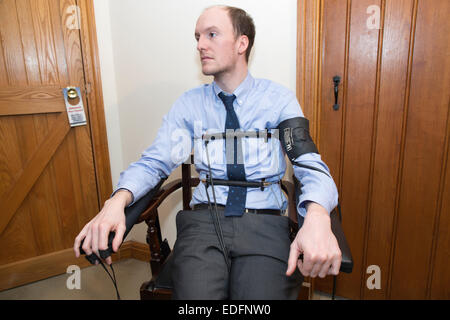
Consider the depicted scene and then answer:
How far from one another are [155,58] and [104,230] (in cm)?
133

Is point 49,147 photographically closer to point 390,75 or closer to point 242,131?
point 242,131

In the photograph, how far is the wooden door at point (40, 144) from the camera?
1812 mm

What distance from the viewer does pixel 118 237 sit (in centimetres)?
90

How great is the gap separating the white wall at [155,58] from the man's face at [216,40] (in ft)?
1.40

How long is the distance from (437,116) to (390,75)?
28 cm

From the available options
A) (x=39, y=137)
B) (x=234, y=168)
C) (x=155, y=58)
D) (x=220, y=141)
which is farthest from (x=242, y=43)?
(x=39, y=137)

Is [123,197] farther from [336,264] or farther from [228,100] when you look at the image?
[336,264]

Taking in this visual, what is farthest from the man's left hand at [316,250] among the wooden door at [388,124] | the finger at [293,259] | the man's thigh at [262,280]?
the wooden door at [388,124]

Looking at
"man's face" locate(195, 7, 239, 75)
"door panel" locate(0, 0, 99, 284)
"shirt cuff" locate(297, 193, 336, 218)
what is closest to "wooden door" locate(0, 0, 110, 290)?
"door panel" locate(0, 0, 99, 284)

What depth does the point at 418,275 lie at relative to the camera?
1.54m

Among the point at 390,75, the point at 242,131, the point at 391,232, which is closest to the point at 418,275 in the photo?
the point at 391,232

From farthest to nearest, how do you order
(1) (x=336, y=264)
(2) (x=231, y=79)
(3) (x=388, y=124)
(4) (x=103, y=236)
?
(3) (x=388, y=124)
(2) (x=231, y=79)
(4) (x=103, y=236)
(1) (x=336, y=264)

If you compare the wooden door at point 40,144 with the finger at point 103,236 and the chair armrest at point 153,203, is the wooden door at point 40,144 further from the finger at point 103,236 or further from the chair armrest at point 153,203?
the finger at point 103,236

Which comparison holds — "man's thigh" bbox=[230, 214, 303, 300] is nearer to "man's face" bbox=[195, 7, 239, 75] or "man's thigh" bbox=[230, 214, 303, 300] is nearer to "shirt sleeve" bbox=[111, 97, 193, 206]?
"shirt sleeve" bbox=[111, 97, 193, 206]
